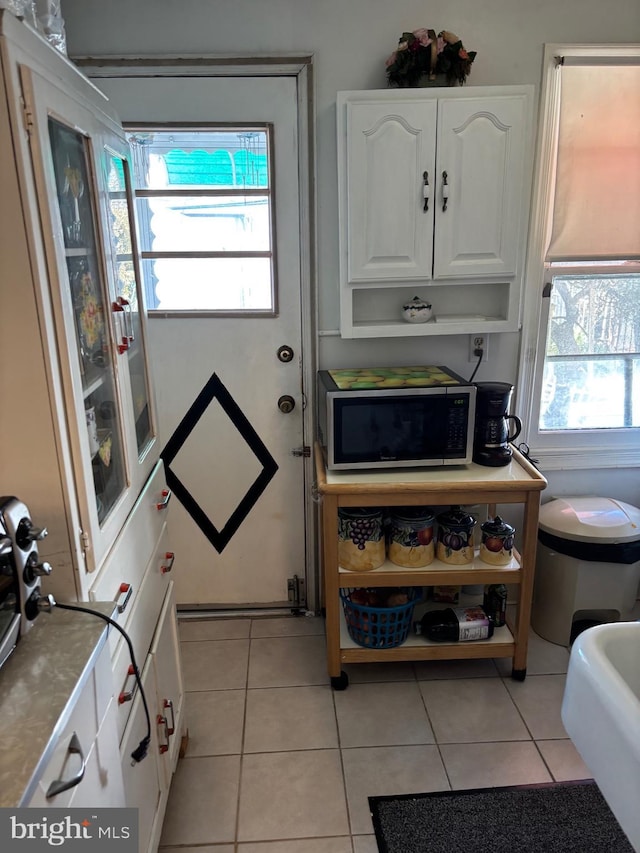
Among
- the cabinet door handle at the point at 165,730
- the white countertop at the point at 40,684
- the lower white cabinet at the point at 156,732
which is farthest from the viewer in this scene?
the cabinet door handle at the point at 165,730

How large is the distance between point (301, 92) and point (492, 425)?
4.31 feet

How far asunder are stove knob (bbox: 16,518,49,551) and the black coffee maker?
1.52 meters

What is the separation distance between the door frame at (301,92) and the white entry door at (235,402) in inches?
0.7

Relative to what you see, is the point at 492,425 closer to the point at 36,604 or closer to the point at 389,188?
Result: the point at 389,188

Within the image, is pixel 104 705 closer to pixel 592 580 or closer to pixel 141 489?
pixel 141 489

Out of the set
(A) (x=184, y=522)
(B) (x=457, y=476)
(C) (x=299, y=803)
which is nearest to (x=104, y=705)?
(C) (x=299, y=803)

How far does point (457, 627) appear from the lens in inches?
86.0

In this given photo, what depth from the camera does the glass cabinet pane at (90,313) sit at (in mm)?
1104

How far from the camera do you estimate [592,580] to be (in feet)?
7.63

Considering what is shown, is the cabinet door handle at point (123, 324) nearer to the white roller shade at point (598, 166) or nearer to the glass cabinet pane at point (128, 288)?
the glass cabinet pane at point (128, 288)

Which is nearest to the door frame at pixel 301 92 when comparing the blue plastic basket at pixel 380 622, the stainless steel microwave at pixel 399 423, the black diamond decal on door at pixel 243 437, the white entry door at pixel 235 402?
the white entry door at pixel 235 402

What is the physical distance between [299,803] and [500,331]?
164 centimetres

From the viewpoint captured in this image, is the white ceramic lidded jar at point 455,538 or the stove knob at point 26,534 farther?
the white ceramic lidded jar at point 455,538

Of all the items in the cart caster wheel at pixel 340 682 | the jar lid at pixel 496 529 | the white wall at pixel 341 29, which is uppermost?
the white wall at pixel 341 29
